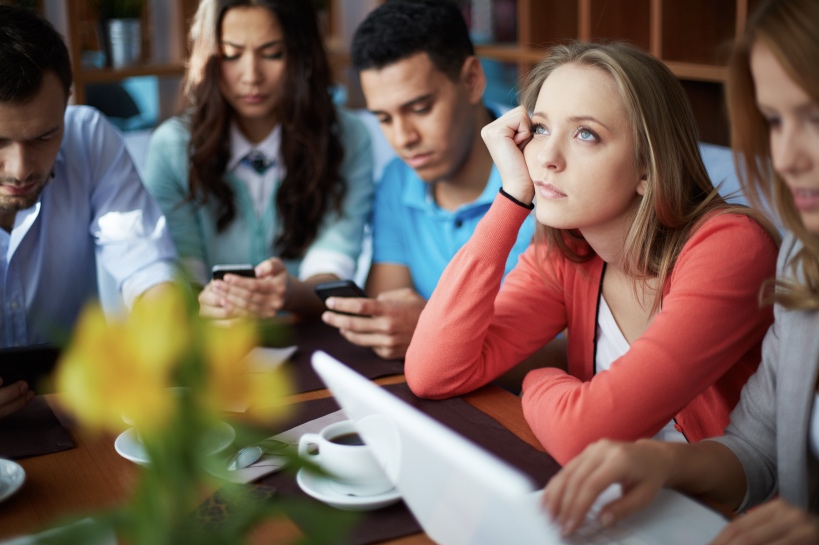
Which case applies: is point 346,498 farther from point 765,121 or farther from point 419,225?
point 419,225

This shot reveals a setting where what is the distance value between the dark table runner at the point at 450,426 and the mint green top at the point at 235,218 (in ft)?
3.06

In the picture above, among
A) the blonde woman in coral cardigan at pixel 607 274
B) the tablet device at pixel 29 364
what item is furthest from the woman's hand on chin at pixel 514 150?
the tablet device at pixel 29 364

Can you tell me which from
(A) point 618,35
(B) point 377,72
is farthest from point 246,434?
(A) point 618,35

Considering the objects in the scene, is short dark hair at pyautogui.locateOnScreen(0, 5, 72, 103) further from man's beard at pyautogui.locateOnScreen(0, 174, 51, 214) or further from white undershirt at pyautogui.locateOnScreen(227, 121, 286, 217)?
white undershirt at pyautogui.locateOnScreen(227, 121, 286, 217)

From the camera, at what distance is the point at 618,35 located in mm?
2545

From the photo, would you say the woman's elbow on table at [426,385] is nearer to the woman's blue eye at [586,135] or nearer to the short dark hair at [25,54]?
the woman's blue eye at [586,135]

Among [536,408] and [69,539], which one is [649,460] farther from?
[69,539]

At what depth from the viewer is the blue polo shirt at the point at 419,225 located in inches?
77.2

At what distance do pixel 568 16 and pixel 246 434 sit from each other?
8.48 feet

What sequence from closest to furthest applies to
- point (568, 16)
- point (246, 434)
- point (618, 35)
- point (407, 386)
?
point (246, 434) < point (407, 386) < point (618, 35) < point (568, 16)

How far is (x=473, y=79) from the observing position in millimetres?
2023

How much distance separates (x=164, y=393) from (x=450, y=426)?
2.21ft

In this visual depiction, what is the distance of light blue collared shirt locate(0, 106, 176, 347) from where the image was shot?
1757 mm

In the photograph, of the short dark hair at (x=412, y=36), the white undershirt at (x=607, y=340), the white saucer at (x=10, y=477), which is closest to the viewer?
the white saucer at (x=10, y=477)
